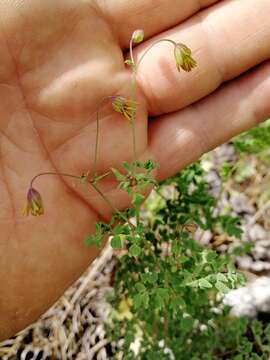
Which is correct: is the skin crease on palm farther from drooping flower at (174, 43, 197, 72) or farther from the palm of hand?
drooping flower at (174, 43, 197, 72)

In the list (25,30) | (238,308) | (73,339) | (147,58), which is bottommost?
(238,308)

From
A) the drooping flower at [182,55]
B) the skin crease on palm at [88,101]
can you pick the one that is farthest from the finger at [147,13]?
the drooping flower at [182,55]

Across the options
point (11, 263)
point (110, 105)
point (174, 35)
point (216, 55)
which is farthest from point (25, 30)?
point (11, 263)

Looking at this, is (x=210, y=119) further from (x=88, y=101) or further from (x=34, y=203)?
(x=34, y=203)

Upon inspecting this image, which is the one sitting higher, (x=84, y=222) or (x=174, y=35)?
(x=174, y=35)

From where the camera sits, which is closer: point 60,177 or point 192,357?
point 60,177

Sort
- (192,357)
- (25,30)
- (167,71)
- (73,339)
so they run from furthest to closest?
(73,339), (192,357), (167,71), (25,30)

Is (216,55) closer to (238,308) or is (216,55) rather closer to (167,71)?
(167,71)
